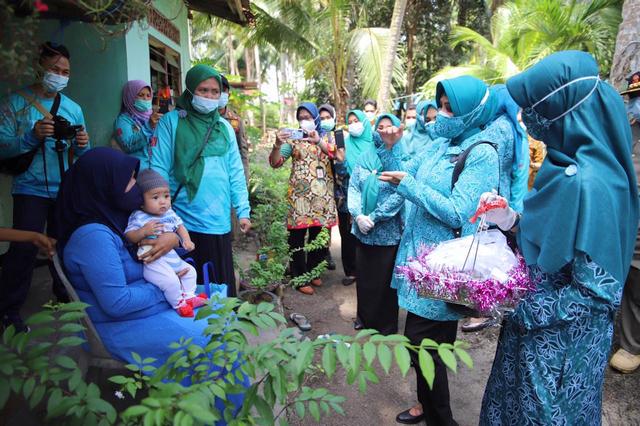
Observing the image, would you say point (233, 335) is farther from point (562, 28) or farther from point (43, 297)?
point (562, 28)

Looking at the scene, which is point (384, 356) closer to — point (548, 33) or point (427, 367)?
point (427, 367)

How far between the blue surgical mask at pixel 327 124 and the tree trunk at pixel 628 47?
2858mm

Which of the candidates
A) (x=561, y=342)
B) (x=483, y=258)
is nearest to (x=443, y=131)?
(x=483, y=258)

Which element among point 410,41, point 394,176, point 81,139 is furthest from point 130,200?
point 410,41

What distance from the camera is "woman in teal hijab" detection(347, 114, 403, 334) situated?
3.35m

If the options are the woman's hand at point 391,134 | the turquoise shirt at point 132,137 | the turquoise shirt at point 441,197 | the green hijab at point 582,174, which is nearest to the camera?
the green hijab at point 582,174

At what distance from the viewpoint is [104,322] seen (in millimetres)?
1963

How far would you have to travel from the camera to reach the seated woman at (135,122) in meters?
3.65

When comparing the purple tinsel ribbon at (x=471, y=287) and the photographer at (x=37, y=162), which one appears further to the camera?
the photographer at (x=37, y=162)

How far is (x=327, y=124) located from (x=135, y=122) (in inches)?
86.5

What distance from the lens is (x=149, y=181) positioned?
2.21 meters

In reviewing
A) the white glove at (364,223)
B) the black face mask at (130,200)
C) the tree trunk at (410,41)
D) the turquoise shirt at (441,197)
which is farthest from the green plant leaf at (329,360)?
the tree trunk at (410,41)

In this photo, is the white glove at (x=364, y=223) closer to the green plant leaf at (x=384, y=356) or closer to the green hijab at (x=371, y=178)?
the green hijab at (x=371, y=178)

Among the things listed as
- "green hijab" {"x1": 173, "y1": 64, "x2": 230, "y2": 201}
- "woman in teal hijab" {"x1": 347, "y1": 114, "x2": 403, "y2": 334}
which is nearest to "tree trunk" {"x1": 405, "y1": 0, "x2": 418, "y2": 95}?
"woman in teal hijab" {"x1": 347, "y1": 114, "x2": 403, "y2": 334}
